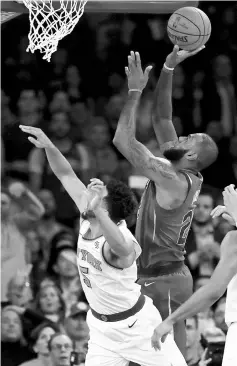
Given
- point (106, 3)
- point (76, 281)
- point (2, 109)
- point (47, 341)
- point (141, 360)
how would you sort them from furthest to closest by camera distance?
point (2, 109) < point (76, 281) < point (47, 341) < point (106, 3) < point (141, 360)

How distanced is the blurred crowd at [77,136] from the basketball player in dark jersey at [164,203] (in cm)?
184

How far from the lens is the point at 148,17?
10812 mm

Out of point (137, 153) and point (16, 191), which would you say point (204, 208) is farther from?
point (137, 153)

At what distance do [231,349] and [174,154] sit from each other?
1.64 meters

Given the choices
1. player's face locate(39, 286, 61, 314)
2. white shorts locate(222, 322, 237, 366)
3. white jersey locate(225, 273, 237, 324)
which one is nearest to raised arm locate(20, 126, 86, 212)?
white jersey locate(225, 273, 237, 324)

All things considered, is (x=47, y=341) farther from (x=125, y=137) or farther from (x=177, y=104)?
(x=177, y=104)

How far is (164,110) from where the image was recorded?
24.1 feet

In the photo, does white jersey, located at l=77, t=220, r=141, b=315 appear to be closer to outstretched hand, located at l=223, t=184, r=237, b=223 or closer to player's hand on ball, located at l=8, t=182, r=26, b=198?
outstretched hand, located at l=223, t=184, r=237, b=223

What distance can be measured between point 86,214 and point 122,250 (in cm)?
42

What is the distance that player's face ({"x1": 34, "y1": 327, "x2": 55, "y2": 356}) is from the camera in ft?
27.4

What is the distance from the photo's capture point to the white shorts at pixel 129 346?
245 inches

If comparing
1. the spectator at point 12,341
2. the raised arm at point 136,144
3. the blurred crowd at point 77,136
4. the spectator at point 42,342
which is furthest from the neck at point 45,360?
the raised arm at point 136,144

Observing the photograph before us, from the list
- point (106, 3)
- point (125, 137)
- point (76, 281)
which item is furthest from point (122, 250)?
point (76, 281)

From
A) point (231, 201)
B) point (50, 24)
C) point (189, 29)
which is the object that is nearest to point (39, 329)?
point (50, 24)
